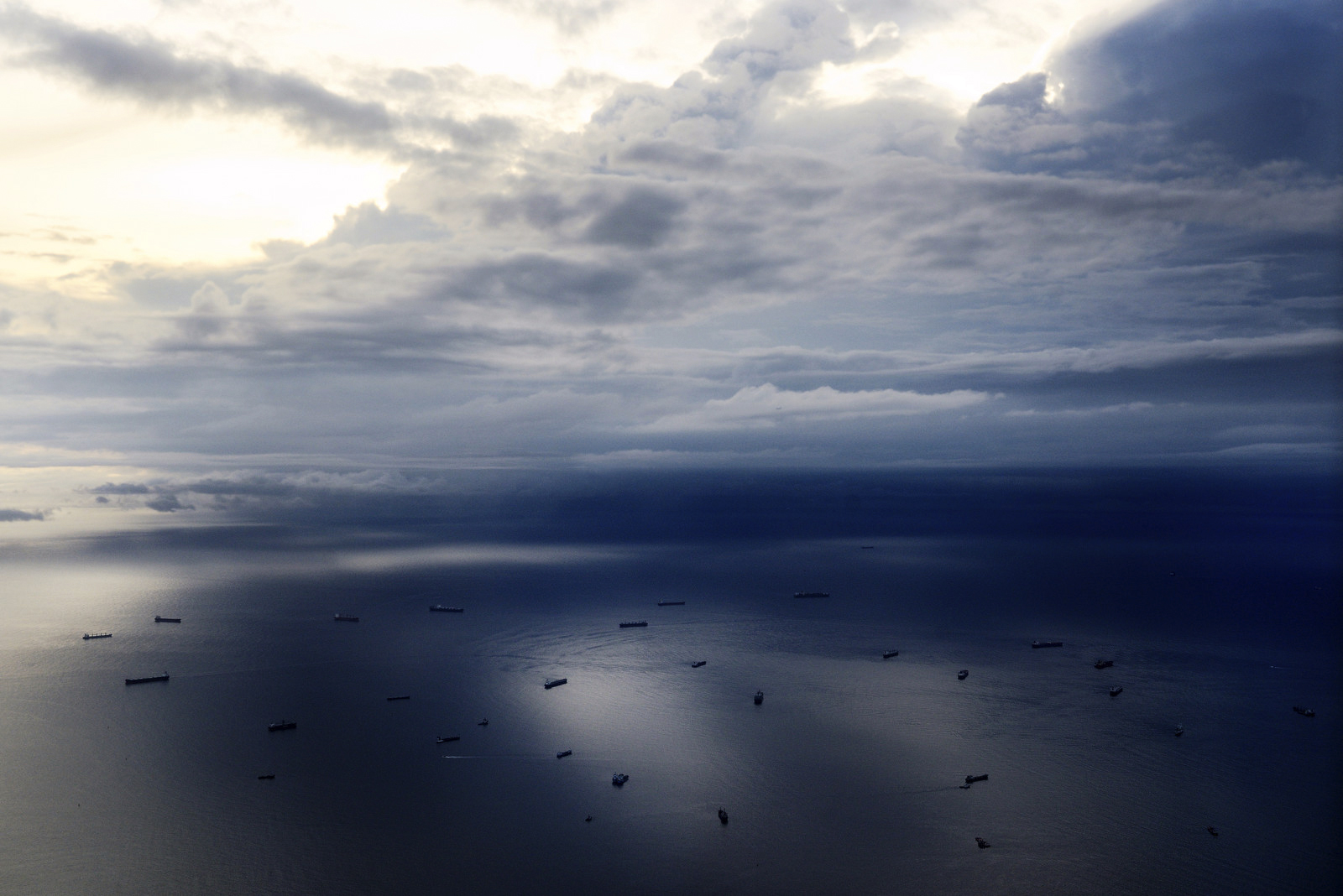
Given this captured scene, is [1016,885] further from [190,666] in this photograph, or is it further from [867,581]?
[867,581]

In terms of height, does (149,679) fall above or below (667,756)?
above

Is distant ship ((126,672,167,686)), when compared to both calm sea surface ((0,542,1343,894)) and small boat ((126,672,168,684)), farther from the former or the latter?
calm sea surface ((0,542,1343,894))

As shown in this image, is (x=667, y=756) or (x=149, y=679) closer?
(x=667, y=756)

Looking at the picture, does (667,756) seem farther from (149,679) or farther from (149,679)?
(149,679)

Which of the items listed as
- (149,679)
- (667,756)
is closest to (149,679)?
(149,679)

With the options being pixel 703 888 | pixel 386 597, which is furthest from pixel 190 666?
pixel 703 888

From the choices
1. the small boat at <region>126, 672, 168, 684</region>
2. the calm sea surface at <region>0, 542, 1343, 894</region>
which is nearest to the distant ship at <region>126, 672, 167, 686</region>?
the small boat at <region>126, 672, 168, 684</region>

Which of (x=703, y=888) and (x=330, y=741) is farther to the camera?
(x=330, y=741)

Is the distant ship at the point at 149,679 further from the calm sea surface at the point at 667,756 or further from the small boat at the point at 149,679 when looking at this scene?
the calm sea surface at the point at 667,756
